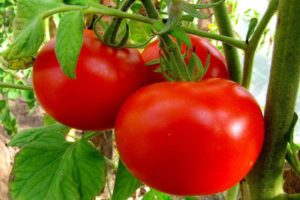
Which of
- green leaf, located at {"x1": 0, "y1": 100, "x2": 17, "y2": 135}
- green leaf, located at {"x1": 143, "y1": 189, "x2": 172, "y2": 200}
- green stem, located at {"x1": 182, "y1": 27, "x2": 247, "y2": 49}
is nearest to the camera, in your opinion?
green stem, located at {"x1": 182, "y1": 27, "x2": 247, "y2": 49}

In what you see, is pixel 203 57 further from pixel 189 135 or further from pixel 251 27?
pixel 189 135

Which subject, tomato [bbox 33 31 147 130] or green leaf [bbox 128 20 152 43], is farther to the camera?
green leaf [bbox 128 20 152 43]

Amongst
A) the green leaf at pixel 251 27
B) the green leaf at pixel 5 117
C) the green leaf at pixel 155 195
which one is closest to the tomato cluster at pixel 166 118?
the green leaf at pixel 251 27

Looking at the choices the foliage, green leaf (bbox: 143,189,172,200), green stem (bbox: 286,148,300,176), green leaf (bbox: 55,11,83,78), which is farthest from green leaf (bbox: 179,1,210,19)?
green leaf (bbox: 143,189,172,200)

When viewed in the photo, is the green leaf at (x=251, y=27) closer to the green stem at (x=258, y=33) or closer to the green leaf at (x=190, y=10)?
the green stem at (x=258, y=33)

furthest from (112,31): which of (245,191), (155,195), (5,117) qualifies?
(5,117)

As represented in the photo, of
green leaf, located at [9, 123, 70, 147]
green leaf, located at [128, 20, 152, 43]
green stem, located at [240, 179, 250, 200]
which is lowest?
green stem, located at [240, 179, 250, 200]

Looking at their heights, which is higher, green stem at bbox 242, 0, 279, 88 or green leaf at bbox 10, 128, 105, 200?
green stem at bbox 242, 0, 279, 88

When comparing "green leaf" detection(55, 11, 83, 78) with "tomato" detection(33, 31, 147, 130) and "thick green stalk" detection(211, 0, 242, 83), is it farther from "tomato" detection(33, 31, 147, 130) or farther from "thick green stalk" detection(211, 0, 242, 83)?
"thick green stalk" detection(211, 0, 242, 83)

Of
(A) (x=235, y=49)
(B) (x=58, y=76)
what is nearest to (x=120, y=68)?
(B) (x=58, y=76)
